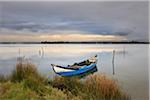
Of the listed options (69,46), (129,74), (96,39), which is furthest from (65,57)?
(129,74)

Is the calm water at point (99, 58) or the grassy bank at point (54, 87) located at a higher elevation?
the calm water at point (99, 58)

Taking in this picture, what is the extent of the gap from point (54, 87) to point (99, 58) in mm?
367

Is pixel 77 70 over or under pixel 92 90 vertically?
over

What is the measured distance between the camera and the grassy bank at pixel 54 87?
8.11 feet

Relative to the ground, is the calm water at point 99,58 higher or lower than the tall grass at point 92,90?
higher

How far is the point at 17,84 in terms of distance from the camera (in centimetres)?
248

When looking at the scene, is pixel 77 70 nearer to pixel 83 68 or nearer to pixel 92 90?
pixel 83 68

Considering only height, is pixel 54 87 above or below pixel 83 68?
below

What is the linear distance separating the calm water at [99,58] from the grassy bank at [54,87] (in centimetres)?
5

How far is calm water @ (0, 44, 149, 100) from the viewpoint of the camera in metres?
2.46

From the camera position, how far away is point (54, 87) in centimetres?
249

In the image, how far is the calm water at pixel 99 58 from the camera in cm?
246

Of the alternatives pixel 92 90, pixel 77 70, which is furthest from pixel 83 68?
pixel 92 90

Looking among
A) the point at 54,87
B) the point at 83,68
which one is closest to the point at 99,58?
the point at 83,68
